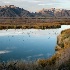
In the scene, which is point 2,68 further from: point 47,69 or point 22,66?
point 47,69

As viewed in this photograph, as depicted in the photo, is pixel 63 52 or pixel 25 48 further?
pixel 25 48

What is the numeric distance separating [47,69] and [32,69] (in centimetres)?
75

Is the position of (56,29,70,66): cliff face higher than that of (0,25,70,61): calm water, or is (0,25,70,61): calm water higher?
(56,29,70,66): cliff face

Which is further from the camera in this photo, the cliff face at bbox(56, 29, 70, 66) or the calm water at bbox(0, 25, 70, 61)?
the calm water at bbox(0, 25, 70, 61)

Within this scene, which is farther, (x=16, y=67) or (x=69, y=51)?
(x=69, y=51)

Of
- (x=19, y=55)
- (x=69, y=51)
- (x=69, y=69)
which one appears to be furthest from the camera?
(x=19, y=55)

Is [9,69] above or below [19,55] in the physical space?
above

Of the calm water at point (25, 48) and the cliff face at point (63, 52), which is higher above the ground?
the cliff face at point (63, 52)

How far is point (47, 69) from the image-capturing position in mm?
12219

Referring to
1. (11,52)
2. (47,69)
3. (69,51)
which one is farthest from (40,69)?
(11,52)

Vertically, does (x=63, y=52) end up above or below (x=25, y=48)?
above

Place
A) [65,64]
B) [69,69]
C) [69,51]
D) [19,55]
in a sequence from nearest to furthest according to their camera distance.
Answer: [69,69], [65,64], [69,51], [19,55]

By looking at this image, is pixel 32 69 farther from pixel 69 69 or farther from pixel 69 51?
pixel 69 51

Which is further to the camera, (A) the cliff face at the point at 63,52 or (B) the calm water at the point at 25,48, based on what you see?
(B) the calm water at the point at 25,48
